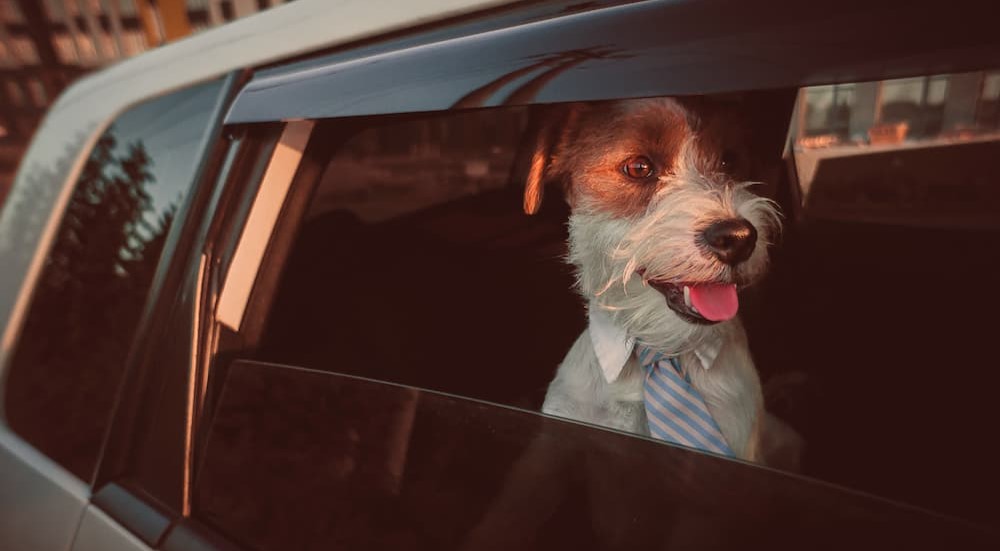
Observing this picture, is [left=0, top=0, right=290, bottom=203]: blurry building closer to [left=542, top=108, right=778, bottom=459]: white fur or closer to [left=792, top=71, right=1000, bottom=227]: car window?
[left=542, top=108, right=778, bottom=459]: white fur

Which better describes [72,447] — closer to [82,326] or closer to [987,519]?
[82,326]

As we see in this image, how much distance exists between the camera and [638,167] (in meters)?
1.67

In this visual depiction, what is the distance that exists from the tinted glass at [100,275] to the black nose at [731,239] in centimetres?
123

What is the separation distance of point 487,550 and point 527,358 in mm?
557

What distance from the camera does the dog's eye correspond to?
166 centimetres

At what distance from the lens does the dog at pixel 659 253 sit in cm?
137

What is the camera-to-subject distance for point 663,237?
4.74 ft

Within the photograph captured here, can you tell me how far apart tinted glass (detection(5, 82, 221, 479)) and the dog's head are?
3.12 feet

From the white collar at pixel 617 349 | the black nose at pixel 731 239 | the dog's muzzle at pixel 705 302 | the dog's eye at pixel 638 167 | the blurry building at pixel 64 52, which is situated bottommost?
the white collar at pixel 617 349

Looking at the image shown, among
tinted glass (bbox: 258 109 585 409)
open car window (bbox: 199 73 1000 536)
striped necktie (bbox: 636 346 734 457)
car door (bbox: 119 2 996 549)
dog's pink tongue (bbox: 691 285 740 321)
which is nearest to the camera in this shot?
car door (bbox: 119 2 996 549)

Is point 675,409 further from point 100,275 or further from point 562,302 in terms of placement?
point 100,275

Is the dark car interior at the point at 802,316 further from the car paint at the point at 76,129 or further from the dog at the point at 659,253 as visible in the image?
the car paint at the point at 76,129

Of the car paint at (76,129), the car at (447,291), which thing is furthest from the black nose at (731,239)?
the car paint at (76,129)

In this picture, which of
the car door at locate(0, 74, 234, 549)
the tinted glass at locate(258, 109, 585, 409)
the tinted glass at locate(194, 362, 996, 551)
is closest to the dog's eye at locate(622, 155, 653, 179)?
the tinted glass at locate(258, 109, 585, 409)
